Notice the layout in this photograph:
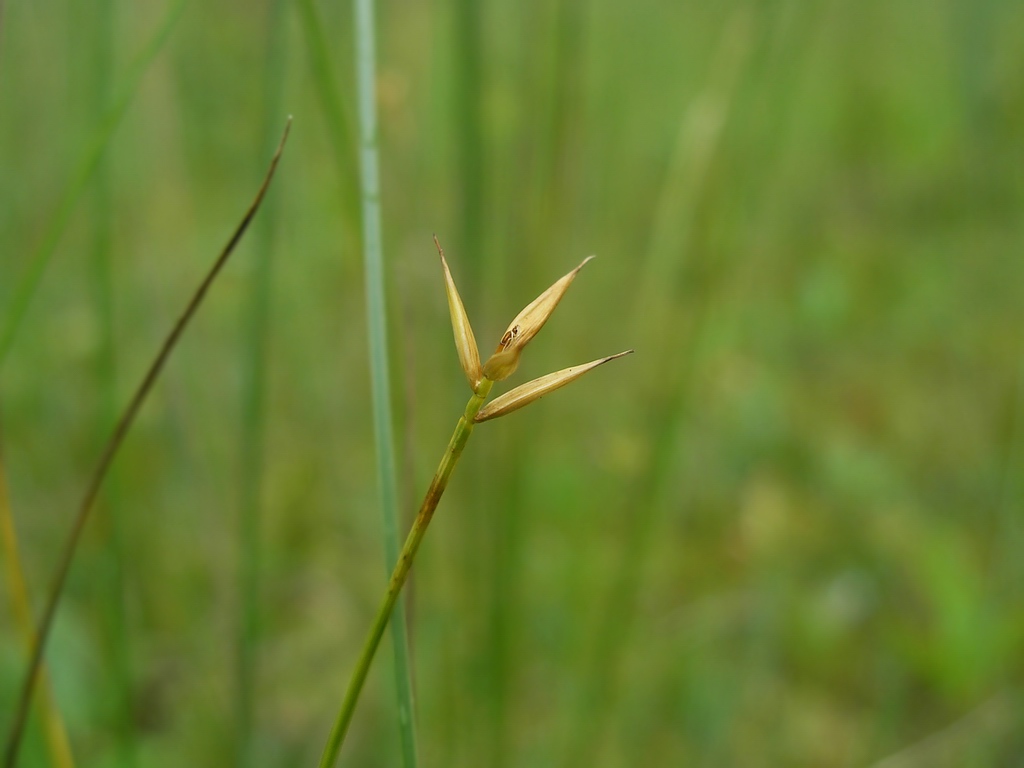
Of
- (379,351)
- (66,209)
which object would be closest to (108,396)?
(66,209)

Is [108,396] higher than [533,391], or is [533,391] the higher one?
[108,396]

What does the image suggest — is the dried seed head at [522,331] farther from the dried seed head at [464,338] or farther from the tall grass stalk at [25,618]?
the tall grass stalk at [25,618]

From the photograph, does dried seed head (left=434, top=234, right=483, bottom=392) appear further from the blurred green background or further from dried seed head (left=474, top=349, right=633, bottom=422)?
the blurred green background

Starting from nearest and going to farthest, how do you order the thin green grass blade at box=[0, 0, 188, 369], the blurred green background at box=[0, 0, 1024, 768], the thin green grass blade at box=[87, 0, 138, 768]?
the thin green grass blade at box=[0, 0, 188, 369] < the thin green grass blade at box=[87, 0, 138, 768] < the blurred green background at box=[0, 0, 1024, 768]

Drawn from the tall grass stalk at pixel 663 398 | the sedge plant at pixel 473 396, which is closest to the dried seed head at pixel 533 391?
the sedge plant at pixel 473 396

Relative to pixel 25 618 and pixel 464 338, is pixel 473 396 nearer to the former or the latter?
pixel 464 338

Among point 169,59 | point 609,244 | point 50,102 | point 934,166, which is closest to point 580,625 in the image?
point 169,59

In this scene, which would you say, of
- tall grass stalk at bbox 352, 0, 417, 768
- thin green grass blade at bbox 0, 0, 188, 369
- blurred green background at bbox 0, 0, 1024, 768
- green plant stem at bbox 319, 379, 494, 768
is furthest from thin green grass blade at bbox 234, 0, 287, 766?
green plant stem at bbox 319, 379, 494, 768
